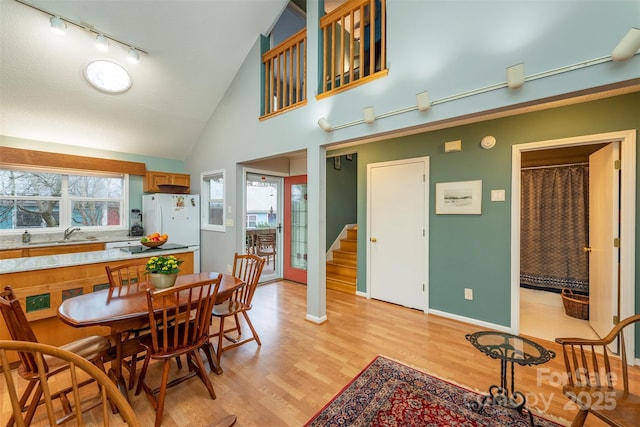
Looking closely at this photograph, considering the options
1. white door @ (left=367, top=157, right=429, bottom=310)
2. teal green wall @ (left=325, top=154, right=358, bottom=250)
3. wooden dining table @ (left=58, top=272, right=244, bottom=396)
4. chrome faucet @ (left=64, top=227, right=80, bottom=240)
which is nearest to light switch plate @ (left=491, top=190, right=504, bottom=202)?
white door @ (left=367, top=157, right=429, bottom=310)

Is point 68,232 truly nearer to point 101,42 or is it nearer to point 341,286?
point 101,42

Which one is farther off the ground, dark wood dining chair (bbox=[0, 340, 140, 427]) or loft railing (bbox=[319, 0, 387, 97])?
loft railing (bbox=[319, 0, 387, 97])

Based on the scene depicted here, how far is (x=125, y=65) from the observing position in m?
3.51

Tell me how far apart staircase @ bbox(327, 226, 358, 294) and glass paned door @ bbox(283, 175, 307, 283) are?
1.90 ft

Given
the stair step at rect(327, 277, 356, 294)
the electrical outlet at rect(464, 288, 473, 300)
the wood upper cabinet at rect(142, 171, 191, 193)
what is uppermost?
the wood upper cabinet at rect(142, 171, 191, 193)

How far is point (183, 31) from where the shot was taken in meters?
3.36

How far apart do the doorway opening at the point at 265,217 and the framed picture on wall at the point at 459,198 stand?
289cm

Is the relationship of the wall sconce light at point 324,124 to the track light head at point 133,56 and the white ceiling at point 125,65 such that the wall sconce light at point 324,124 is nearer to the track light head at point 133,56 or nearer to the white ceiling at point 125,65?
the white ceiling at point 125,65

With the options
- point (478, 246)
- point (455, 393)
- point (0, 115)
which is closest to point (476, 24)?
point (478, 246)

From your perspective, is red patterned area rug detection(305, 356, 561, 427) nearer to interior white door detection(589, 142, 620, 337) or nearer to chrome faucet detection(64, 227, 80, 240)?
interior white door detection(589, 142, 620, 337)

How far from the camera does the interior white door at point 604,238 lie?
2.39m

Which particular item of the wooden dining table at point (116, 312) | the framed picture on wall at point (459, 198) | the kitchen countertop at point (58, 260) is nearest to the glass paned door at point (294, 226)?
the kitchen countertop at point (58, 260)

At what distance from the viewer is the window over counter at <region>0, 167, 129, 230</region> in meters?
3.76

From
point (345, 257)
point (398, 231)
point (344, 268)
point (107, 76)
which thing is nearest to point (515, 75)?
point (398, 231)
